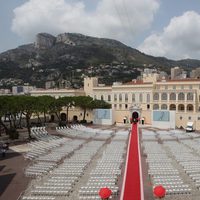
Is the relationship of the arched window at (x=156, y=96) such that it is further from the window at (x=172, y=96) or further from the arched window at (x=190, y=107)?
the arched window at (x=190, y=107)

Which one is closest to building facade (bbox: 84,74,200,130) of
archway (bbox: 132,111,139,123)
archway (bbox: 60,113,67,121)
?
archway (bbox: 132,111,139,123)

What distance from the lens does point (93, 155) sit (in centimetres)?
3925

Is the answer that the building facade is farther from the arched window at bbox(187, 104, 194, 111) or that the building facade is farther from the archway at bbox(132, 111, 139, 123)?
the archway at bbox(132, 111, 139, 123)

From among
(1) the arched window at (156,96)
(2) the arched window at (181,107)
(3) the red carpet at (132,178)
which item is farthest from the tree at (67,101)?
(3) the red carpet at (132,178)

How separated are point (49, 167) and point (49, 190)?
8109 millimetres

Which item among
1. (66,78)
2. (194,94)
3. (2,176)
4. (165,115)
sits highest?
(66,78)

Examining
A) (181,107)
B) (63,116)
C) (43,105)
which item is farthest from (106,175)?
(63,116)


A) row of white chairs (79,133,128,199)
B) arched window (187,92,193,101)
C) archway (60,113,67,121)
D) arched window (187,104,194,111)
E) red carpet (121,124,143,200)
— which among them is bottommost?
red carpet (121,124,143,200)

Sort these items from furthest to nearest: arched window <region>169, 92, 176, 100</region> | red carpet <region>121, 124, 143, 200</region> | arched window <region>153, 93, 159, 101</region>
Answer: arched window <region>153, 93, 159, 101</region> < arched window <region>169, 92, 176, 100</region> < red carpet <region>121, 124, 143, 200</region>

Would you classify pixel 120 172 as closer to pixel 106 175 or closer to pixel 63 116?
pixel 106 175

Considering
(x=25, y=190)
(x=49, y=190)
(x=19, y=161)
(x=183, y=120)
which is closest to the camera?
(x=49, y=190)

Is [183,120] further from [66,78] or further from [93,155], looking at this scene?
[66,78]

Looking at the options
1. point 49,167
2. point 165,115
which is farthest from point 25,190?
point 165,115

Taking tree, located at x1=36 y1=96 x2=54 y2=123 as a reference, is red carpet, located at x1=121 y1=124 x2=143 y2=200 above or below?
below
